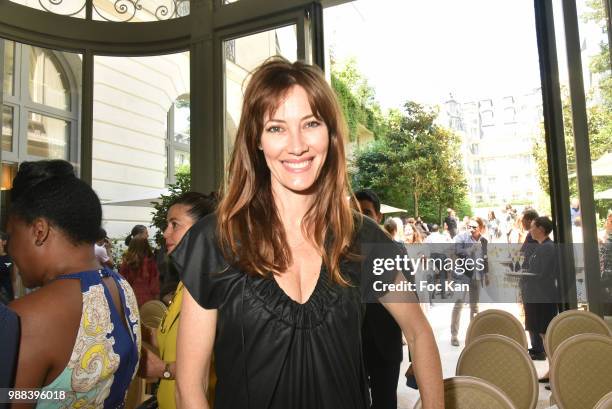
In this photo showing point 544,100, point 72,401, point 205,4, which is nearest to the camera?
point 72,401

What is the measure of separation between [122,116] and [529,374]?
4809 millimetres

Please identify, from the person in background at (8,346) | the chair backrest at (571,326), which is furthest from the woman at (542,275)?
the person in background at (8,346)

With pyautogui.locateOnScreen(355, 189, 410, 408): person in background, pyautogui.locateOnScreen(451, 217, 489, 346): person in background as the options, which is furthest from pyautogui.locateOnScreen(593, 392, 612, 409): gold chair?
pyautogui.locateOnScreen(451, 217, 489, 346): person in background

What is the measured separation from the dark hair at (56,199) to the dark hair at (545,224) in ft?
12.7

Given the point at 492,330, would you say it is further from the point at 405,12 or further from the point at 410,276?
the point at 405,12

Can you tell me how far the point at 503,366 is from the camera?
2162 millimetres

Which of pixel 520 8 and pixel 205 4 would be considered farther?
pixel 205 4

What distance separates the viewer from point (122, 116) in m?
5.26

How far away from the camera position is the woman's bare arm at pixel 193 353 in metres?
0.95

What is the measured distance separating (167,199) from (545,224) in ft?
12.0

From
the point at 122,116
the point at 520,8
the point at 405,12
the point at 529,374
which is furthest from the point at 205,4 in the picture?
the point at 529,374

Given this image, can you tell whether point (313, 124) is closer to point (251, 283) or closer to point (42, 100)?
point (251, 283)

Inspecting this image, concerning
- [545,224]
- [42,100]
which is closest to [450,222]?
[545,224]

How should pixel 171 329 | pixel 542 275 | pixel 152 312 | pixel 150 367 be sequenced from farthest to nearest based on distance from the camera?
1. pixel 542 275
2. pixel 152 312
3. pixel 171 329
4. pixel 150 367
